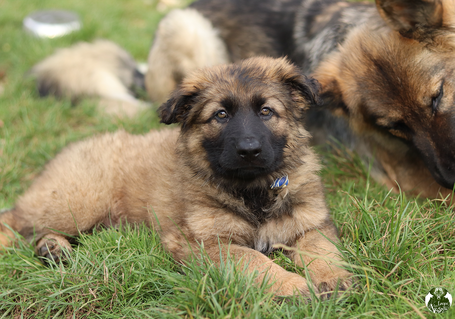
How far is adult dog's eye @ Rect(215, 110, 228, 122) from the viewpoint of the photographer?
2.67m

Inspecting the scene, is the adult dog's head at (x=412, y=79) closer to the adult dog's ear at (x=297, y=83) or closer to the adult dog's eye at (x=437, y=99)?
the adult dog's eye at (x=437, y=99)

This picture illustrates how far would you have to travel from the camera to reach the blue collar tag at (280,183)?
8.92 feet

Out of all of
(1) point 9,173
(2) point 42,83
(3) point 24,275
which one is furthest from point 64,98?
(3) point 24,275

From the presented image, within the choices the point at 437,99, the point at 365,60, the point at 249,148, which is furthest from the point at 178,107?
the point at 437,99

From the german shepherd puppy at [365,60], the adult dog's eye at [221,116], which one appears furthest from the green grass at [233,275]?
the adult dog's eye at [221,116]

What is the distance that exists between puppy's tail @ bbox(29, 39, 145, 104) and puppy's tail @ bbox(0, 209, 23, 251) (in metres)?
2.10

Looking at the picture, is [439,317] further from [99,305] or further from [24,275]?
[24,275]

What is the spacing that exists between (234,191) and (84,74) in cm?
317

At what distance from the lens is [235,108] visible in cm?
262

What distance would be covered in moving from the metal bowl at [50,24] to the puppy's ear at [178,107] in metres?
4.35

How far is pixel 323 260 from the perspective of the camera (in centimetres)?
247

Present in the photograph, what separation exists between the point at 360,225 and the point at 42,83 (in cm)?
400

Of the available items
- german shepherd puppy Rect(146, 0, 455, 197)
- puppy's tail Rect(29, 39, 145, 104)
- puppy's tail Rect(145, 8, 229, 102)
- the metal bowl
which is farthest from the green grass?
the metal bowl

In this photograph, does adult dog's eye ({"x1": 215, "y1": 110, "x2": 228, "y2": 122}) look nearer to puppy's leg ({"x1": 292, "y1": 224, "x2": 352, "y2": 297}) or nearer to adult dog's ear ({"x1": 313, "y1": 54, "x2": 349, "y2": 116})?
Answer: puppy's leg ({"x1": 292, "y1": 224, "x2": 352, "y2": 297})
